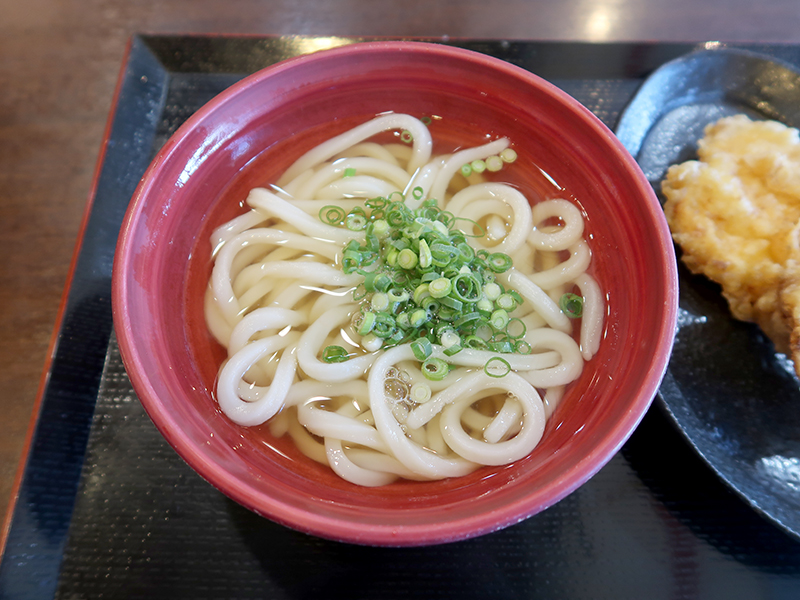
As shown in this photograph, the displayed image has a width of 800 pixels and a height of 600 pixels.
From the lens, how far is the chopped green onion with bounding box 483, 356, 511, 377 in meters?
1.46

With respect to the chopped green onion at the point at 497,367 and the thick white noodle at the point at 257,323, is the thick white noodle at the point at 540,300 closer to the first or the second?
the chopped green onion at the point at 497,367

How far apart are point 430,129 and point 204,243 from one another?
922 millimetres

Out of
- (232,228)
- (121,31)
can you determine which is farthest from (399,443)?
(121,31)

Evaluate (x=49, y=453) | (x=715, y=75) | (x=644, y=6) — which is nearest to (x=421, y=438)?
(x=49, y=453)

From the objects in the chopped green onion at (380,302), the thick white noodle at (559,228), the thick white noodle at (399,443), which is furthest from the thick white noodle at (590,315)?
the chopped green onion at (380,302)

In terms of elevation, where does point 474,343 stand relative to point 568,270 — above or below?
below

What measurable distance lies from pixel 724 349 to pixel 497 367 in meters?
0.93

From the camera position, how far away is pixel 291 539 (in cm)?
149

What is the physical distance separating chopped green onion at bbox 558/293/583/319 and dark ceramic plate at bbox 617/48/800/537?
1.16ft

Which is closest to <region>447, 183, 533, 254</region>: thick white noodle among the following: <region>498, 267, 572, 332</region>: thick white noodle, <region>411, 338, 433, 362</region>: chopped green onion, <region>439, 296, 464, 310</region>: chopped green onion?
<region>498, 267, 572, 332</region>: thick white noodle

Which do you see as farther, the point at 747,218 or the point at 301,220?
the point at 747,218

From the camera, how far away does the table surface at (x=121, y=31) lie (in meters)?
2.19

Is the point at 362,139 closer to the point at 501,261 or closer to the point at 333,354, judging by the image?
the point at 501,261

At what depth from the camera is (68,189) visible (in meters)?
2.16
